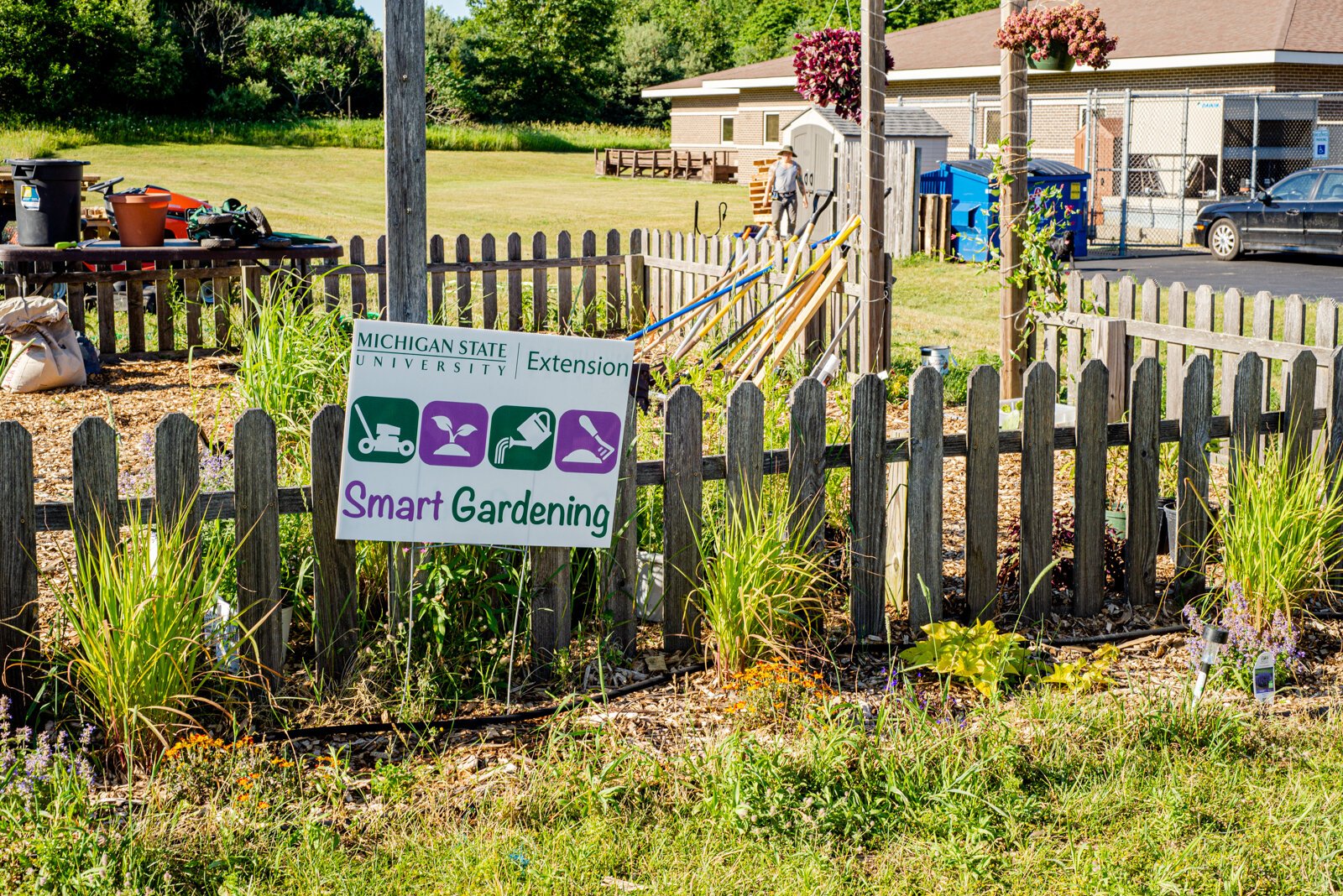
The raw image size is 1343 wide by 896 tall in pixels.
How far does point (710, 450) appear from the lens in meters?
6.12

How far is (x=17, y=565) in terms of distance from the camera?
3.78m

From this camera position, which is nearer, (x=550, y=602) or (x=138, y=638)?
(x=138, y=638)

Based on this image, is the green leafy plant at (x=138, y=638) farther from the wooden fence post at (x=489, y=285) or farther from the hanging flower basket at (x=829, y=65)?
the wooden fence post at (x=489, y=285)

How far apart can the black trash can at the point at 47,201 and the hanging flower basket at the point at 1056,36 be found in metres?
7.15

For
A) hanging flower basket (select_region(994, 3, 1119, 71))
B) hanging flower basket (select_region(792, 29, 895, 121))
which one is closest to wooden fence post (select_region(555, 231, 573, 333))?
hanging flower basket (select_region(792, 29, 895, 121))

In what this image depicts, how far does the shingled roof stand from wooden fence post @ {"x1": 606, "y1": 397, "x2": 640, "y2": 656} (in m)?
19.3

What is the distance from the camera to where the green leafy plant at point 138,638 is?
3613mm

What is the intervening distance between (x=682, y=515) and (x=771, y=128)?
3557 centimetres

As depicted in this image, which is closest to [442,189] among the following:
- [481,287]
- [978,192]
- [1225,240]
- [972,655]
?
[978,192]

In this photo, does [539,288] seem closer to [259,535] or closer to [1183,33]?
[259,535]

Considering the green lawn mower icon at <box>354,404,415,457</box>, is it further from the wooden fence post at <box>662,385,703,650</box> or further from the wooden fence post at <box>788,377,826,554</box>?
the wooden fence post at <box>788,377,826,554</box>

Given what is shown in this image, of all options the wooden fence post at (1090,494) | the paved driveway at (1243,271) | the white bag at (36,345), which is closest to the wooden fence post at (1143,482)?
the wooden fence post at (1090,494)

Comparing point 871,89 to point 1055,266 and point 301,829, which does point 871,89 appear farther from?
point 301,829

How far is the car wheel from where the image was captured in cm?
1997
